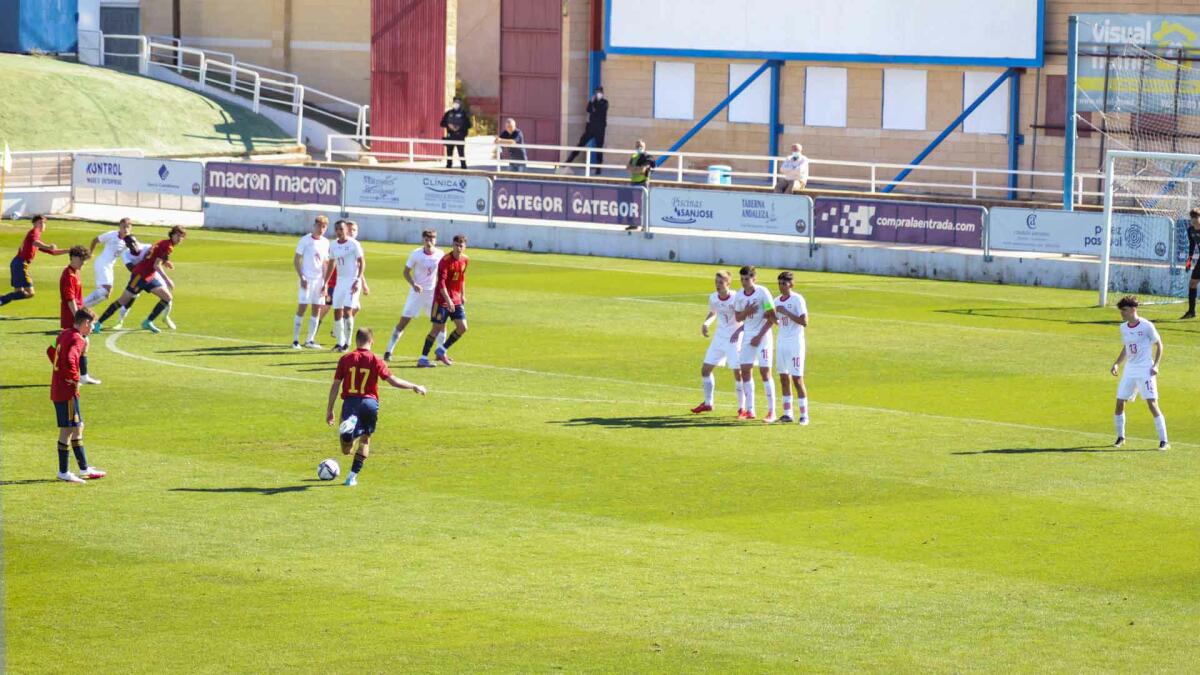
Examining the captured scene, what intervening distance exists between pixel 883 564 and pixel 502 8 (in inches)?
1826

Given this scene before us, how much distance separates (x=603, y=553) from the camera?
16125mm

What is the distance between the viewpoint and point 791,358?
22.2 metres

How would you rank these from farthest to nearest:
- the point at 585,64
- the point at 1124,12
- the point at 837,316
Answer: the point at 585,64
the point at 1124,12
the point at 837,316

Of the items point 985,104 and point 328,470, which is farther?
point 985,104

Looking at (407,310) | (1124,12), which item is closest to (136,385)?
(407,310)

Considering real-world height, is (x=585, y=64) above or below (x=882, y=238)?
above

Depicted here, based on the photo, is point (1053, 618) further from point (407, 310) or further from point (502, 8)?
point (502, 8)

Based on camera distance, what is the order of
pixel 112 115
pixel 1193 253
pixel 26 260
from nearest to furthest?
pixel 26 260 < pixel 1193 253 < pixel 112 115

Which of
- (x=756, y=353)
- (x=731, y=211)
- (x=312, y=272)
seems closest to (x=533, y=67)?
(x=731, y=211)

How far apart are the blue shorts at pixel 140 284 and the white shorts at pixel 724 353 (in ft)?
33.8

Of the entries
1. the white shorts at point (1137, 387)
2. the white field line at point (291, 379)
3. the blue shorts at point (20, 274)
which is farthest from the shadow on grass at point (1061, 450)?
the blue shorts at point (20, 274)

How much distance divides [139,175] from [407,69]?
13.8 meters

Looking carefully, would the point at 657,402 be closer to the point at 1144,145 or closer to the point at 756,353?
the point at 756,353

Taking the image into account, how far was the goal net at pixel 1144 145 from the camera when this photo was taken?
35438 millimetres
